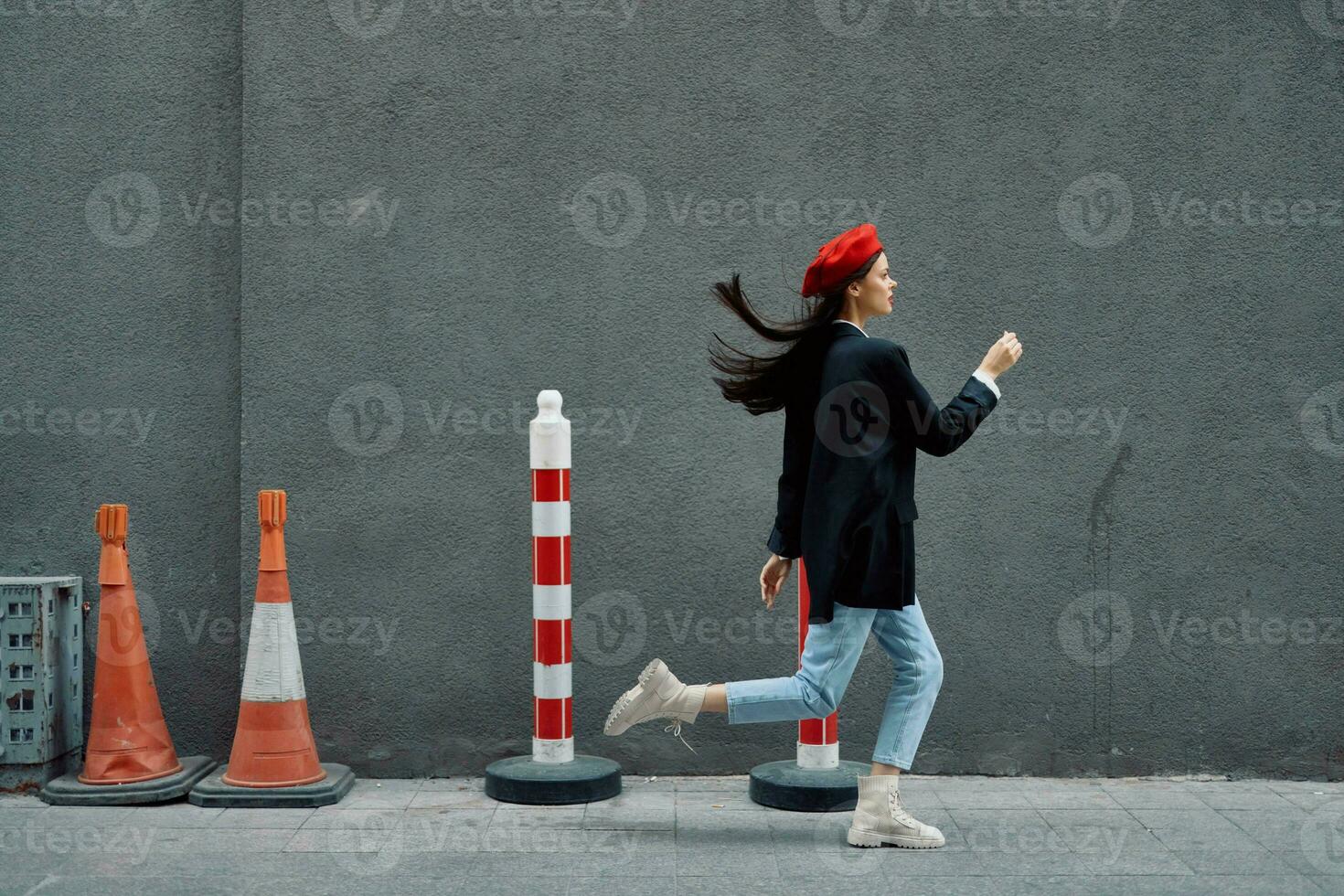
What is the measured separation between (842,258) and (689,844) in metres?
2.08

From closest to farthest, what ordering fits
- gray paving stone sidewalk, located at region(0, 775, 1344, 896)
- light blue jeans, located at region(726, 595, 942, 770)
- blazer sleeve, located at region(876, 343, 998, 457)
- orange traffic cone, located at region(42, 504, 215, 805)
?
gray paving stone sidewalk, located at region(0, 775, 1344, 896)
blazer sleeve, located at region(876, 343, 998, 457)
light blue jeans, located at region(726, 595, 942, 770)
orange traffic cone, located at region(42, 504, 215, 805)

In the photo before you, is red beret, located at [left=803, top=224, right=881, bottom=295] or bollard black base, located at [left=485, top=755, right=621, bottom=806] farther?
bollard black base, located at [left=485, top=755, right=621, bottom=806]

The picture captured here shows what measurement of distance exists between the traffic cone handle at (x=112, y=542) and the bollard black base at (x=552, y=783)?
5.54ft

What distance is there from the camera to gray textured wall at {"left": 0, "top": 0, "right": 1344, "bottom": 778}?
573 centimetres

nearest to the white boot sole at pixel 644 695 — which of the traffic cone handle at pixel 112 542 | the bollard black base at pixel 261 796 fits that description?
the bollard black base at pixel 261 796

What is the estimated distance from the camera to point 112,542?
5.46 metres

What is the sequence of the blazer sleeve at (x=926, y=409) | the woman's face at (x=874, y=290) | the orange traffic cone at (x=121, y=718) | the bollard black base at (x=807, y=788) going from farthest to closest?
the orange traffic cone at (x=121, y=718) → the bollard black base at (x=807, y=788) → the woman's face at (x=874, y=290) → the blazer sleeve at (x=926, y=409)

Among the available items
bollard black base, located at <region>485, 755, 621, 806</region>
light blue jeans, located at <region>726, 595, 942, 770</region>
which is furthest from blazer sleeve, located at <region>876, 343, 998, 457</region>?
bollard black base, located at <region>485, 755, 621, 806</region>

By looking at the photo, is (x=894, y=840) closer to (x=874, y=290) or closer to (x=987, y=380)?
(x=987, y=380)

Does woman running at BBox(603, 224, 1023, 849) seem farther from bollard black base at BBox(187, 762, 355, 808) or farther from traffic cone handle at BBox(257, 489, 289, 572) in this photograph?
traffic cone handle at BBox(257, 489, 289, 572)

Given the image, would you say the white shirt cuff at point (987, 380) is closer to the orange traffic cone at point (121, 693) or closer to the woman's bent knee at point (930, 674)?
the woman's bent knee at point (930, 674)

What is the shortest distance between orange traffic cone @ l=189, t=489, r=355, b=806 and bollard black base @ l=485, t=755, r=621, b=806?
636 millimetres

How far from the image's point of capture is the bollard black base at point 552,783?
17.0 feet

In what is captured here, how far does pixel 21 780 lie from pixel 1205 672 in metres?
4.85
